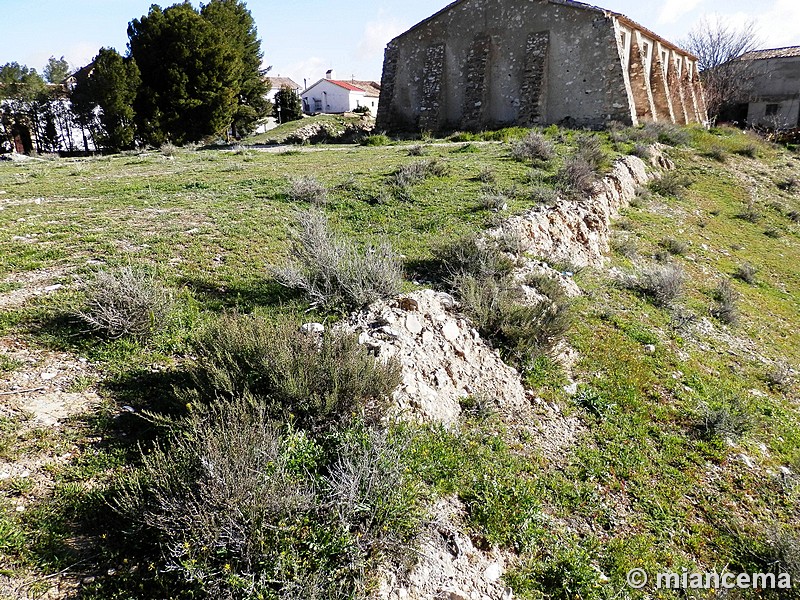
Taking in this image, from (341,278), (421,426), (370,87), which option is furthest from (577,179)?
(370,87)

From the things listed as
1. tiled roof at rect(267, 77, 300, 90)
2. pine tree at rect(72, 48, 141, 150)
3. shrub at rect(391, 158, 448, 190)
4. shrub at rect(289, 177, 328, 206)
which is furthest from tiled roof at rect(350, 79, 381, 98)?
shrub at rect(289, 177, 328, 206)

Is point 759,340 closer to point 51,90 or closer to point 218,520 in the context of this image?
point 218,520

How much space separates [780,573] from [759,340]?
16.5ft

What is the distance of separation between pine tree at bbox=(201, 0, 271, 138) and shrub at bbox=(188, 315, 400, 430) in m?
27.9

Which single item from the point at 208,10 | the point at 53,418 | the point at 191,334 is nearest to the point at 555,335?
the point at 191,334

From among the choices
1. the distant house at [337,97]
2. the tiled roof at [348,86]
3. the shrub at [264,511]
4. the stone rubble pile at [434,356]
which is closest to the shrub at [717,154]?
the stone rubble pile at [434,356]

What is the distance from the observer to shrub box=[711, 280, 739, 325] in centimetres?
773

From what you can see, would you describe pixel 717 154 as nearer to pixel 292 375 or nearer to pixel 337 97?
pixel 292 375

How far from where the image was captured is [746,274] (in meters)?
9.77

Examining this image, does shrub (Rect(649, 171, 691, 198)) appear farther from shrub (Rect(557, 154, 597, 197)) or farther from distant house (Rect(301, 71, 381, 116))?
distant house (Rect(301, 71, 381, 116))

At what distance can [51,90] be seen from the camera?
27.1 meters

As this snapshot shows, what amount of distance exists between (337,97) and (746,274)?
1813 inches

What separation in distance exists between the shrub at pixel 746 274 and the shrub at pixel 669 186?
4297mm

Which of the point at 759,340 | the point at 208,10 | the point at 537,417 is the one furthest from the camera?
the point at 208,10
